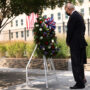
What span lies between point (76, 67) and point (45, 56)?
96 centimetres

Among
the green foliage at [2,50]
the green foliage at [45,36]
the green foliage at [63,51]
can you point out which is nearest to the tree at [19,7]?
the green foliage at [45,36]

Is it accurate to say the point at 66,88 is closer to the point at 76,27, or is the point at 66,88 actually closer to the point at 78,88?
the point at 78,88

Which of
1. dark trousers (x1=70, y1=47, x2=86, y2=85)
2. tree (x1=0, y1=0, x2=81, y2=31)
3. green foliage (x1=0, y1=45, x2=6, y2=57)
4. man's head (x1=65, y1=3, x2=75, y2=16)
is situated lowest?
dark trousers (x1=70, y1=47, x2=86, y2=85)

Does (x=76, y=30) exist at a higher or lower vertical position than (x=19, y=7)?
lower

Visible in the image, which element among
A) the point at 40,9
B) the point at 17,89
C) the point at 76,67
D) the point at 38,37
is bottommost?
the point at 17,89

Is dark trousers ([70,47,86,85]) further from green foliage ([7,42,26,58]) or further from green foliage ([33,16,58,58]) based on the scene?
green foliage ([7,42,26,58])

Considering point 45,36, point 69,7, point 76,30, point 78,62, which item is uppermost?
point 69,7

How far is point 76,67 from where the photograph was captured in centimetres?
666

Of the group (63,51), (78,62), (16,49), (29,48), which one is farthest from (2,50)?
(78,62)

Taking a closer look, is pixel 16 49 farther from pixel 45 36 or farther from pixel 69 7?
pixel 69 7

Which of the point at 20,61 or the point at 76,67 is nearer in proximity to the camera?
the point at 76,67

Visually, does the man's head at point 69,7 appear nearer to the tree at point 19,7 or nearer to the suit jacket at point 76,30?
the suit jacket at point 76,30

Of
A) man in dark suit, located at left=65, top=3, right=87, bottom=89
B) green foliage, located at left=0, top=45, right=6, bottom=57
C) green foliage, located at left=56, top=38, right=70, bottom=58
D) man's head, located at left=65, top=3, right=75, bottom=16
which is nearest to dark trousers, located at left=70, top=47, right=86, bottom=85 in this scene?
man in dark suit, located at left=65, top=3, right=87, bottom=89

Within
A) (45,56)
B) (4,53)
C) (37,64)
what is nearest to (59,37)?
(37,64)
